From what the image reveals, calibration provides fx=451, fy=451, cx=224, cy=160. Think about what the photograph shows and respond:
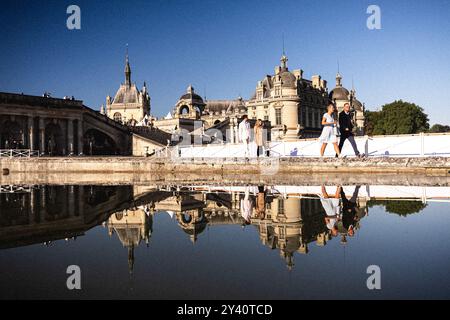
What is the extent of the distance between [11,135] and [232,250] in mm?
48125

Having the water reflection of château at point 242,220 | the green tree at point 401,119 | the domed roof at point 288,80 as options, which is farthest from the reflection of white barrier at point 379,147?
the green tree at point 401,119

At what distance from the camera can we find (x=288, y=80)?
6412 centimetres

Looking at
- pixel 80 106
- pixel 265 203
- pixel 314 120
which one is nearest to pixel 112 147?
pixel 80 106

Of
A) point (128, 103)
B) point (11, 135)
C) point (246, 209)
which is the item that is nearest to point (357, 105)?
point (128, 103)

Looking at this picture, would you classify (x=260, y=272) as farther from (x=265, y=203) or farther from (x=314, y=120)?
(x=314, y=120)

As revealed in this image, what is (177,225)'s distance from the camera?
8719 millimetres

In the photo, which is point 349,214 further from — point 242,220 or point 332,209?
point 242,220

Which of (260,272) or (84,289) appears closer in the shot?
(84,289)

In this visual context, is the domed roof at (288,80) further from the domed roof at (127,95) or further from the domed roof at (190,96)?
the domed roof at (127,95)

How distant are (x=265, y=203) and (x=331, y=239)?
493cm

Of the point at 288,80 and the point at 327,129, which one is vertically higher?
the point at 288,80

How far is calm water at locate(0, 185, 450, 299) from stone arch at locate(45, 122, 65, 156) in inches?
1711

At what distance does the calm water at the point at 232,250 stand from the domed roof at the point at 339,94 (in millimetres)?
79573

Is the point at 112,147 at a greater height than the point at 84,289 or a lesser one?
greater
